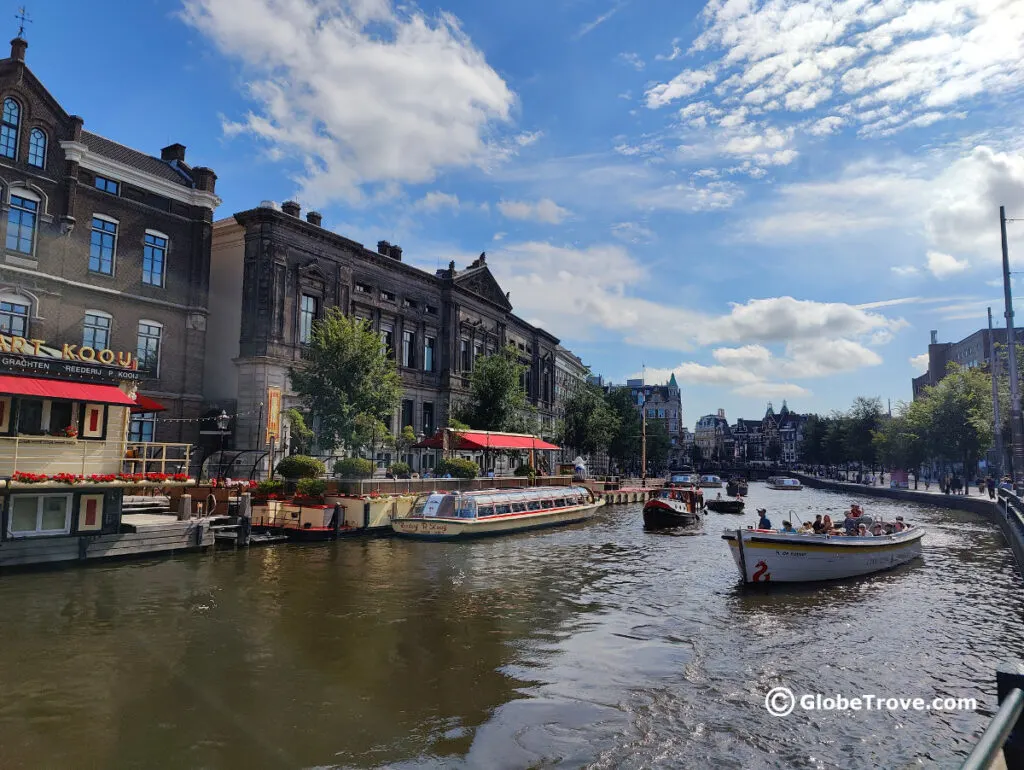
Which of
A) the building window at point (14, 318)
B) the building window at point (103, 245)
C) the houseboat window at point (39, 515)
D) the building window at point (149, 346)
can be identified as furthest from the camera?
the building window at point (149, 346)

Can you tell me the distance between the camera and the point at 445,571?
24.0 metres

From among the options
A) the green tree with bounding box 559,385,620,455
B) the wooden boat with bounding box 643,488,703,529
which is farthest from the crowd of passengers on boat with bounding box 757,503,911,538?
the green tree with bounding box 559,385,620,455

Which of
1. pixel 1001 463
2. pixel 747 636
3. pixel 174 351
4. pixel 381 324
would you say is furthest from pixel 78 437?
pixel 1001 463

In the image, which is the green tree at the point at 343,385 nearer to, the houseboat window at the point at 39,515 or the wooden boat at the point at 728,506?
the houseboat window at the point at 39,515

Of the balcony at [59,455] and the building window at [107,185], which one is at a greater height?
the building window at [107,185]

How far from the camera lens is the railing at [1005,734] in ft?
8.76

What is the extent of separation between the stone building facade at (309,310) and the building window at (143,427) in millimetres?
5048

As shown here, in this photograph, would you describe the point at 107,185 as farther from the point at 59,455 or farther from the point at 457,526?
the point at 457,526

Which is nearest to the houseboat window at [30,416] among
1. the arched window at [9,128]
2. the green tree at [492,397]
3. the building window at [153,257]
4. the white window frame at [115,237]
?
the white window frame at [115,237]

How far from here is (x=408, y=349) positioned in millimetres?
56812

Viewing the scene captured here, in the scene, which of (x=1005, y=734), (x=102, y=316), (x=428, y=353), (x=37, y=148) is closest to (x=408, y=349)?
(x=428, y=353)

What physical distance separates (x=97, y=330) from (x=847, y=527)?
39.4 m

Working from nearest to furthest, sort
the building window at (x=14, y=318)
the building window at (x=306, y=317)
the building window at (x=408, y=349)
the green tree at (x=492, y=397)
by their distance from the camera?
the building window at (x=14, y=318)
the building window at (x=306, y=317)
the green tree at (x=492, y=397)
the building window at (x=408, y=349)

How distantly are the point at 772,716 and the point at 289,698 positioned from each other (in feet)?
28.1
